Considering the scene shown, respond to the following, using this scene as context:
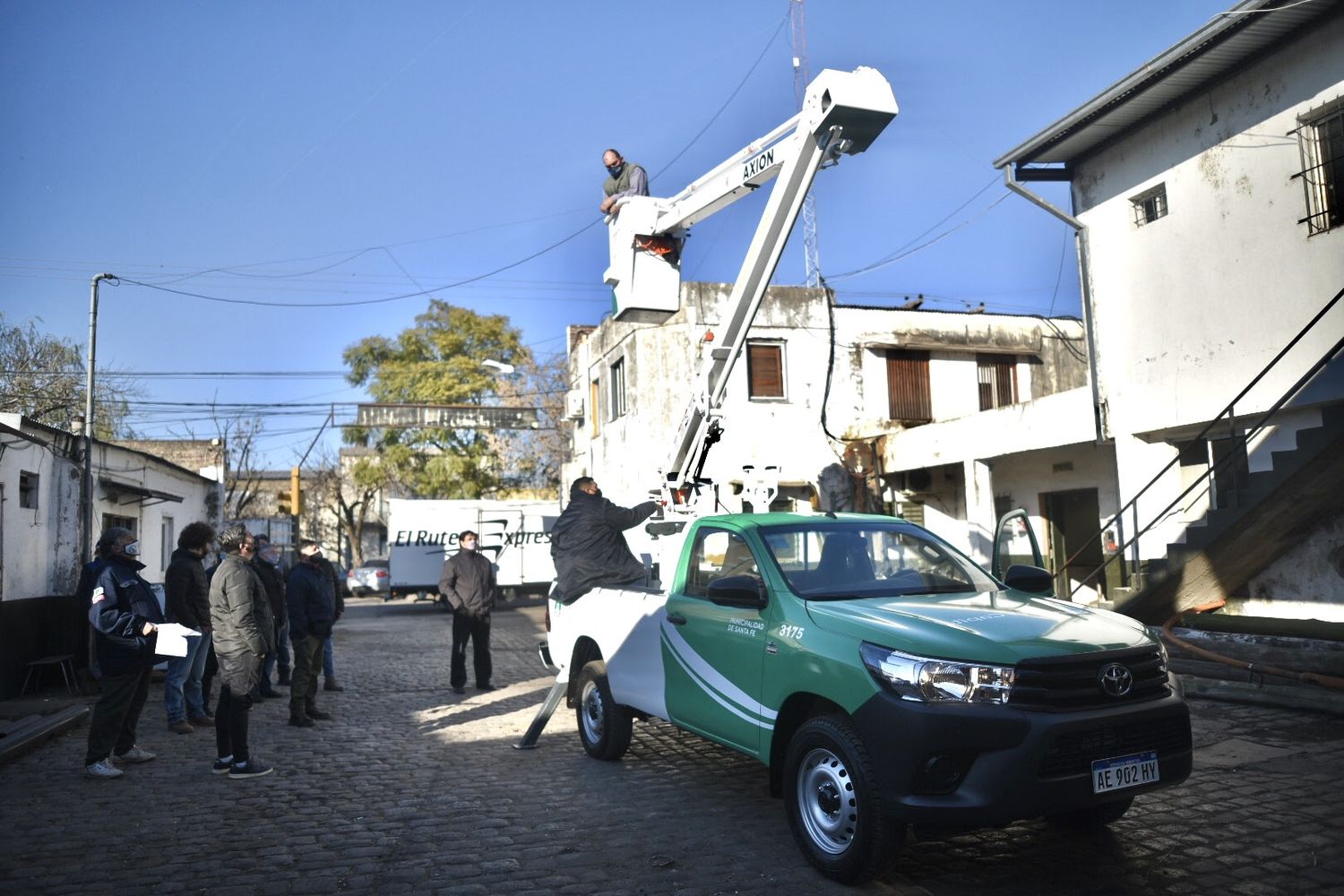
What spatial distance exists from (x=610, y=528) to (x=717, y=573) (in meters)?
1.98

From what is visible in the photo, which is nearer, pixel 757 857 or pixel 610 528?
pixel 757 857

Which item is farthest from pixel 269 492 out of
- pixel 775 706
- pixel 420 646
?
pixel 775 706

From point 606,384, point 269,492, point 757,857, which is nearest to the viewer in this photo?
point 757,857

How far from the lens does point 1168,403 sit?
42.7 ft

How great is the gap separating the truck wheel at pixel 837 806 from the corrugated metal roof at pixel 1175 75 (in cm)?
1018

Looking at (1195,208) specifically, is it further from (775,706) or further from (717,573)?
(775,706)

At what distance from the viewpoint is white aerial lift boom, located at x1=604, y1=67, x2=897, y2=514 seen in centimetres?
836

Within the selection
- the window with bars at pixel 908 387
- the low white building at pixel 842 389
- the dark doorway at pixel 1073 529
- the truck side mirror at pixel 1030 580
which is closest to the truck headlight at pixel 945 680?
the truck side mirror at pixel 1030 580

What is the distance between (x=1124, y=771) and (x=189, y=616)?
785cm

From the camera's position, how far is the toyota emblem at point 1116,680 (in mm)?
4500

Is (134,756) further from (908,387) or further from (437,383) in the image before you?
(437,383)

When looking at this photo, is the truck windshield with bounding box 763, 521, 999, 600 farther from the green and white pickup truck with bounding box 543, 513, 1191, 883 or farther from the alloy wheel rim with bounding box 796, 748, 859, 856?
the alloy wheel rim with bounding box 796, 748, 859, 856

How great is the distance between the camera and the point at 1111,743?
4.45 meters

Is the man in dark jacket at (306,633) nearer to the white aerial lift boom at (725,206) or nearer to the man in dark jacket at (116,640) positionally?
the man in dark jacket at (116,640)
